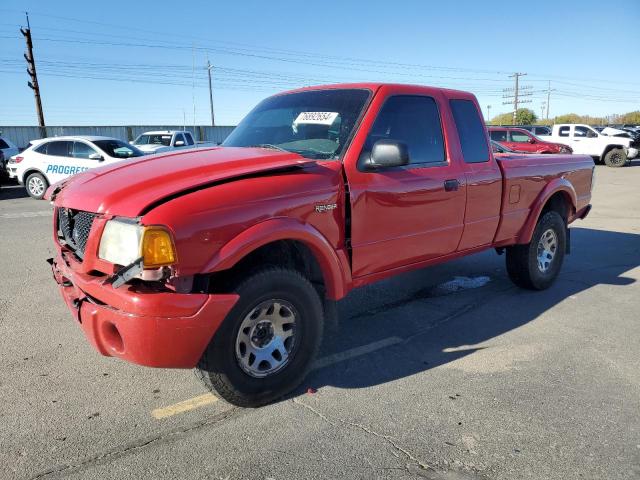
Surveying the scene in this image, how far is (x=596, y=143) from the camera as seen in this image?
82.7ft

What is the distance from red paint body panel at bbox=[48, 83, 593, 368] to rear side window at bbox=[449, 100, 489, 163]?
8 centimetres

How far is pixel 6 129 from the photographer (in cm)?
2698

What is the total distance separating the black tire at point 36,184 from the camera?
47.1 feet

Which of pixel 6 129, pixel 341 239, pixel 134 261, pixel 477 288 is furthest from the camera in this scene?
pixel 6 129

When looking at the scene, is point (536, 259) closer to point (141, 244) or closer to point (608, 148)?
point (141, 244)

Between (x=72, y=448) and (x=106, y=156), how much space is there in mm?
12421

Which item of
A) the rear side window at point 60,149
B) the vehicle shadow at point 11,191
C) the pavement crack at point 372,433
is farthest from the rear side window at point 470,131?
the vehicle shadow at point 11,191

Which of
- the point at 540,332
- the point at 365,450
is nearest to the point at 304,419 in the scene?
the point at 365,450

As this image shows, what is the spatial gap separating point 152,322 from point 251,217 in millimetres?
757

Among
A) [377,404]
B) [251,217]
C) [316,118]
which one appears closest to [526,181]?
[316,118]

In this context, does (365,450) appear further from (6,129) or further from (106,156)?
(6,129)

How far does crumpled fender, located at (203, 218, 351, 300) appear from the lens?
270 cm

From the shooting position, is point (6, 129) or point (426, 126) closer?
point (426, 126)

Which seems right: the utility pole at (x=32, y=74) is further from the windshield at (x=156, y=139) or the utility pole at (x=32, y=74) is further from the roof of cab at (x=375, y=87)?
the roof of cab at (x=375, y=87)
